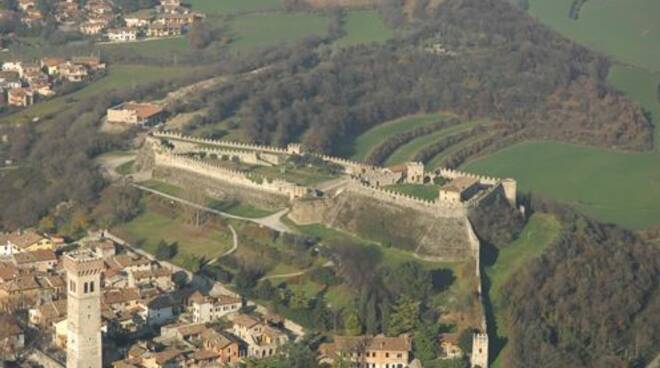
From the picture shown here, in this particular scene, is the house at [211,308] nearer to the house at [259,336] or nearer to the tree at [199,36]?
the house at [259,336]

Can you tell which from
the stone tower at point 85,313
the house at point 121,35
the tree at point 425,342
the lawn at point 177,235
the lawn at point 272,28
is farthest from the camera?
the house at point 121,35

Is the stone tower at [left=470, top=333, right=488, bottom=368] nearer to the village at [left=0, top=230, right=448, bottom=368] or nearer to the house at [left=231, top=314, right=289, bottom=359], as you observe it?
the village at [left=0, top=230, right=448, bottom=368]

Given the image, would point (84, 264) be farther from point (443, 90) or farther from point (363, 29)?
point (363, 29)

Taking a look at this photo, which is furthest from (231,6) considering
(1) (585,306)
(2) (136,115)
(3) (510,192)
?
(1) (585,306)

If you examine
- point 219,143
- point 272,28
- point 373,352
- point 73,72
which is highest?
point 373,352

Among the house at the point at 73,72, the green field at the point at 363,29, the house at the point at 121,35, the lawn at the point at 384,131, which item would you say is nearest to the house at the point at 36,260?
the lawn at the point at 384,131

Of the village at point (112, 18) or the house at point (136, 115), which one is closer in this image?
the house at point (136, 115)

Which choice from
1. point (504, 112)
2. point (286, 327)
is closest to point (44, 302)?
point (286, 327)
